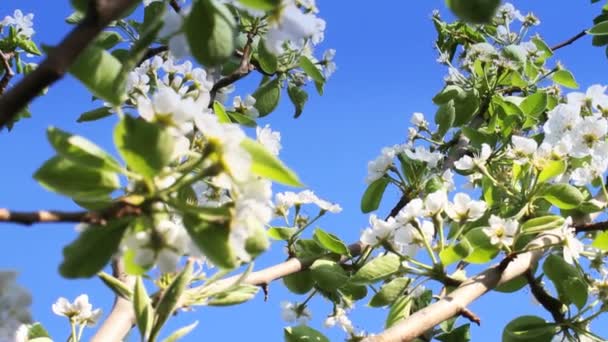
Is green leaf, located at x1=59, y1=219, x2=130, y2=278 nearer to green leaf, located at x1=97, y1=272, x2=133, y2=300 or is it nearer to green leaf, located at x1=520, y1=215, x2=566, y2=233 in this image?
green leaf, located at x1=97, y1=272, x2=133, y2=300

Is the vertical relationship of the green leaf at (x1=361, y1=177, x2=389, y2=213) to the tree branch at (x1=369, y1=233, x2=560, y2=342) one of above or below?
above

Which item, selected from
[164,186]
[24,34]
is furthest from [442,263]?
[24,34]

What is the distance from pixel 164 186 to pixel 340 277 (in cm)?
125

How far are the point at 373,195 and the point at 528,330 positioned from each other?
0.73m

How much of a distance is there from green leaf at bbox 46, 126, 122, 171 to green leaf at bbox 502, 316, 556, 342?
1.33 metres

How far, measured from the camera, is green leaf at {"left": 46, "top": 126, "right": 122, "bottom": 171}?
79cm

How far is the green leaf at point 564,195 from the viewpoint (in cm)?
187

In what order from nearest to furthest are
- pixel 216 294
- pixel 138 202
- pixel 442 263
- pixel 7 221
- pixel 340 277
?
pixel 7 221
pixel 138 202
pixel 216 294
pixel 442 263
pixel 340 277

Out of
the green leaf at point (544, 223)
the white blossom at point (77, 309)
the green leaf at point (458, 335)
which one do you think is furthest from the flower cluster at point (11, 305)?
the green leaf at point (458, 335)

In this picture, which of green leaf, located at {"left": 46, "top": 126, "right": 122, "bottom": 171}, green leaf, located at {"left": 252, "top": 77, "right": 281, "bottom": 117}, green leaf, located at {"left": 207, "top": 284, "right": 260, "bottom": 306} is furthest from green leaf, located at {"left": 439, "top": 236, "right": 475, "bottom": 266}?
green leaf, located at {"left": 252, "top": 77, "right": 281, "bottom": 117}

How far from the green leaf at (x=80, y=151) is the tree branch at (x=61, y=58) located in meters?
0.21

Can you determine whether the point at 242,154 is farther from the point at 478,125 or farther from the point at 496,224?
the point at 478,125

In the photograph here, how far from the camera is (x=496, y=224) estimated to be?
67.2 inches

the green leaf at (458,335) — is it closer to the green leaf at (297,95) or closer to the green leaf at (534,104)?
the green leaf at (534,104)
